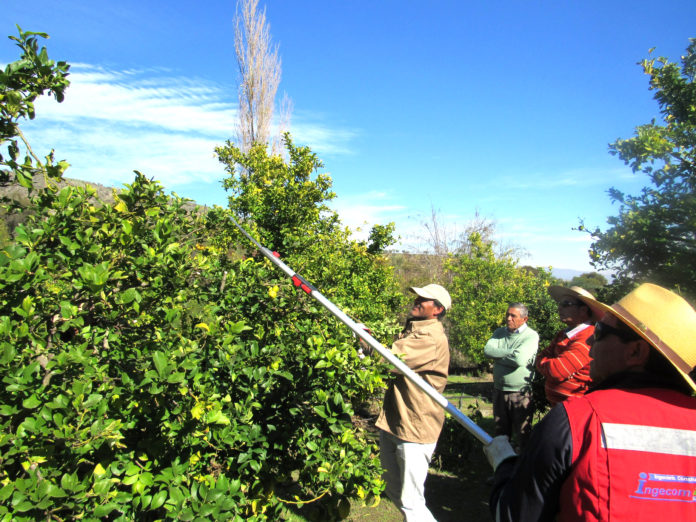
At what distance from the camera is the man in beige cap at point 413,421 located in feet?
10.9

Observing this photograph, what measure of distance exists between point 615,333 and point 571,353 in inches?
100.0

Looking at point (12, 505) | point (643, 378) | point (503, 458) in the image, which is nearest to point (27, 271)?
point (12, 505)

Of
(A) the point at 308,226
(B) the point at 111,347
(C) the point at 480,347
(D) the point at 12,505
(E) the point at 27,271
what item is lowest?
(C) the point at 480,347

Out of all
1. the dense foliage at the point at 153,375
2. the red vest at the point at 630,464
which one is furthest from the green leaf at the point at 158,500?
the red vest at the point at 630,464

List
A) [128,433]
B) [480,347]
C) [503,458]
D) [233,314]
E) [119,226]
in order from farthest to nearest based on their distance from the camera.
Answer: [480,347], [233,314], [119,226], [128,433], [503,458]

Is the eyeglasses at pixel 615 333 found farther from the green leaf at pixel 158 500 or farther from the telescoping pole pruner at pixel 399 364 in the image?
the green leaf at pixel 158 500

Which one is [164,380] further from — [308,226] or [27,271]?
[308,226]

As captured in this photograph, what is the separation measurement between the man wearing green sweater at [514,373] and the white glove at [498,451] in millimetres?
3335

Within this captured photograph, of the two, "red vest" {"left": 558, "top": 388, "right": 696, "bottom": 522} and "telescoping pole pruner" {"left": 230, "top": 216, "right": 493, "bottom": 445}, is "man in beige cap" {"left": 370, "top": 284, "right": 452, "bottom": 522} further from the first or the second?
"red vest" {"left": 558, "top": 388, "right": 696, "bottom": 522}

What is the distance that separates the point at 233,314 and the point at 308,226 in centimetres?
372

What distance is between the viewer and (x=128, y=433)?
6.79 feet

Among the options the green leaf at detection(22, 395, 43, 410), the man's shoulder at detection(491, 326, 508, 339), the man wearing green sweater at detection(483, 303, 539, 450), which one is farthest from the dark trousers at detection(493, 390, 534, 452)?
the green leaf at detection(22, 395, 43, 410)

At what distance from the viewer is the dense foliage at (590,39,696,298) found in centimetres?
354

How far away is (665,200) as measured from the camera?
3744 mm
